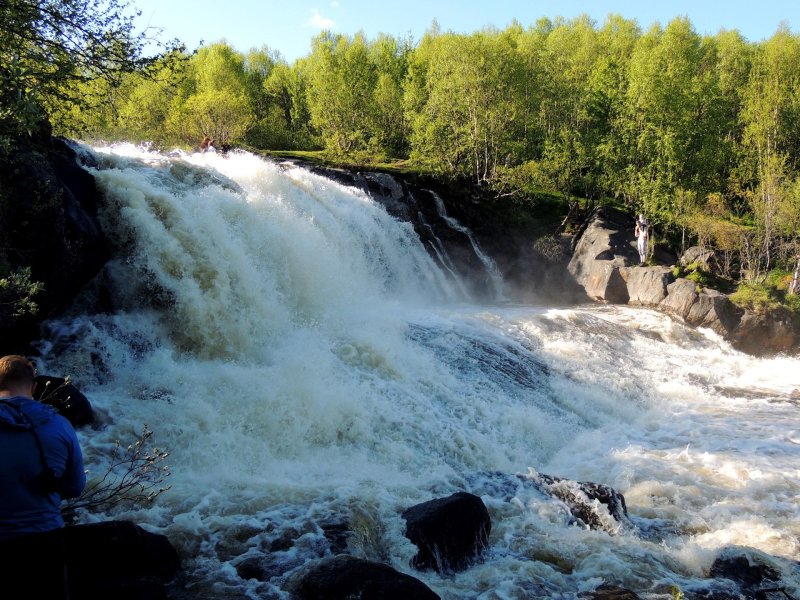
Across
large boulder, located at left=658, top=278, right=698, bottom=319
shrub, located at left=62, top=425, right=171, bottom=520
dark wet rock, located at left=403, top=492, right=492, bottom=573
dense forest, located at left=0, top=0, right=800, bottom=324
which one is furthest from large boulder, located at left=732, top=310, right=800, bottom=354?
shrub, located at left=62, top=425, right=171, bottom=520

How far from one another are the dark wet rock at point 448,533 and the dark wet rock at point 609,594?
4.49ft

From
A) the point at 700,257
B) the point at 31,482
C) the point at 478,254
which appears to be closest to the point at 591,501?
the point at 31,482

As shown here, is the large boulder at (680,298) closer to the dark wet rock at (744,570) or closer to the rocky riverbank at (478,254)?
the rocky riverbank at (478,254)

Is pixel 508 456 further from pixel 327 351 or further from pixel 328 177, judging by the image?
pixel 328 177

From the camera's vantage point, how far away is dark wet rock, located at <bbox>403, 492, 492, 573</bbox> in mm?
6758

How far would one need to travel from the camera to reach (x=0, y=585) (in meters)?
3.55

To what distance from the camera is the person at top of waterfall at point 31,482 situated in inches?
139

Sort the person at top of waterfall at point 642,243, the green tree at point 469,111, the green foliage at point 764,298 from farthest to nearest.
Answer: the green tree at point 469,111, the person at top of waterfall at point 642,243, the green foliage at point 764,298

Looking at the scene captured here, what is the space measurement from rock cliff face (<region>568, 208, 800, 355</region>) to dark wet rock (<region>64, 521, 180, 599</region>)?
67.6ft

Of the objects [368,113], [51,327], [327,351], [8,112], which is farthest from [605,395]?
[368,113]

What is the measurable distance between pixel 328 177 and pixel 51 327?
53.8 ft

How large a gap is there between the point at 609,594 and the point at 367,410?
213 inches

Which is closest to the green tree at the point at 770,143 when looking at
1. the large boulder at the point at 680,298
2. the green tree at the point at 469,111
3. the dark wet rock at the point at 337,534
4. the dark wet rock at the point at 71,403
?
the large boulder at the point at 680,298

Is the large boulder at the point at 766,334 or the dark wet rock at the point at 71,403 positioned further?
the large boulder at the point at 766,334
